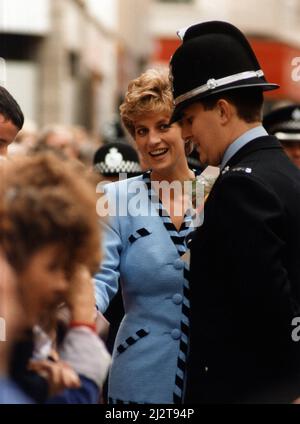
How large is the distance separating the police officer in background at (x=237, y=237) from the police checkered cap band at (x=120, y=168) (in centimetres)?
295

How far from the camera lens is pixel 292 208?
11.9ft

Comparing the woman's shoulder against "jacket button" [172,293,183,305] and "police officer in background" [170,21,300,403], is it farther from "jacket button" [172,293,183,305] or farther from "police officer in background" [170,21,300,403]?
Result: "police officer in background" [170,21,300,403]

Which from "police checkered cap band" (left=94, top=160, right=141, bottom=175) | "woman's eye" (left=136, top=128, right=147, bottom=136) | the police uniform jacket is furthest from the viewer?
"police checkered cap band" (left=94, top=160, right=141, bottom=175)

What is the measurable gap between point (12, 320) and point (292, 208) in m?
1.28

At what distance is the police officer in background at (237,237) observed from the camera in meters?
3.54

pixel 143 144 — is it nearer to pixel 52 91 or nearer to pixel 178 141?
pixel 178 141

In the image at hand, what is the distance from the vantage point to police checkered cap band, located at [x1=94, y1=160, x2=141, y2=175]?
22.5 feet

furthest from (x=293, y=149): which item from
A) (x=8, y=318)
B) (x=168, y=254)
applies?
(x=8, y=318)

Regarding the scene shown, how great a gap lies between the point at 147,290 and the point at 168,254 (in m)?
0.16

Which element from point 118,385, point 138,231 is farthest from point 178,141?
point 118,385

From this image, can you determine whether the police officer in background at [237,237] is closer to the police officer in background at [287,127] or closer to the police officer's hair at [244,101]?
the police officer's hair at [244,101]

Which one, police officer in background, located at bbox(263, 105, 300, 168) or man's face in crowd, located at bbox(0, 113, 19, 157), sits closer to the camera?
man's face in crowd, located at bbox(0, 113, 19, 157)

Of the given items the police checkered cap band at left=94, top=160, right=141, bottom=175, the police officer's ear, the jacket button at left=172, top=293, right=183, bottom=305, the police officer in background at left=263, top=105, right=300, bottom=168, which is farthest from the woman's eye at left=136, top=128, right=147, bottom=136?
the police officer in background at left=263, top=105, right=300, bottom=168

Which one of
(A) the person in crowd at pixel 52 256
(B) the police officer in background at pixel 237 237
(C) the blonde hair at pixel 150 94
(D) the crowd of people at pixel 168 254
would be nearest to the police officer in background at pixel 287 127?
(D) the crowd of people at pixel 168 254
